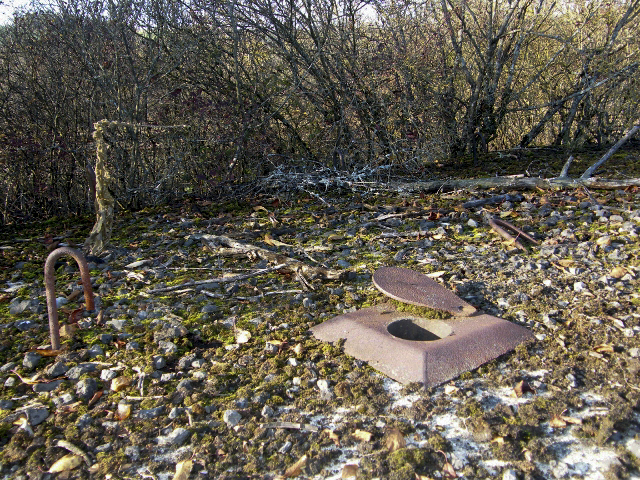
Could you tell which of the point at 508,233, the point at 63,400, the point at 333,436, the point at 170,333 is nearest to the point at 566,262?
the point at 508,233

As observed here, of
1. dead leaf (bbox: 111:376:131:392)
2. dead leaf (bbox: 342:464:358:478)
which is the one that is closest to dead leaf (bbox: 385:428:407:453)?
dead leaf (bbox: 342:464:358:478)

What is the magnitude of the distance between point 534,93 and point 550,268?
5.81 metres

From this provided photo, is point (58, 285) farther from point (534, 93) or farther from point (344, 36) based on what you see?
point (534, 93)

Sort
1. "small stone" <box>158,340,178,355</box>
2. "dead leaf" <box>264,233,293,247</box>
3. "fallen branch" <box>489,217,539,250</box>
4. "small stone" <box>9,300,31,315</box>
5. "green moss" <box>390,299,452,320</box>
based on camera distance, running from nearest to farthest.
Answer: "small stone" <box>158,340,178,355</box> → "green moss" <box>390,299,452,320</box> → "small stone" <box>9,300,31,315</box> → "fallen branch" <box>489,217,539,250</box> → "dead leaf" <box>264,233,293,247</box>

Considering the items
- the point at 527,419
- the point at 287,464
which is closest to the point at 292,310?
the point at 287,464

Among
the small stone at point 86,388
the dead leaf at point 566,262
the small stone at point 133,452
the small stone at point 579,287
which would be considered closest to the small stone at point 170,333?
the small stone at point 86,388

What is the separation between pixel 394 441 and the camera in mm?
2037

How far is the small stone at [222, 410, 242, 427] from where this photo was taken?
7.27 ft

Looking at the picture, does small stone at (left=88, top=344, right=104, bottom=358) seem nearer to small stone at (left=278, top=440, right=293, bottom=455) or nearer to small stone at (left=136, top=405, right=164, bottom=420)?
small stone at (left=136, top=405, right=164, bottom=420)

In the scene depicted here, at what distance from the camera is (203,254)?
4410 millimetres

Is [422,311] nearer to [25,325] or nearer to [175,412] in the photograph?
[175,412]

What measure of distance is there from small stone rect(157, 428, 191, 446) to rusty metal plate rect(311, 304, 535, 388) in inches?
37.1

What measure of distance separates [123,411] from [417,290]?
5.92ft

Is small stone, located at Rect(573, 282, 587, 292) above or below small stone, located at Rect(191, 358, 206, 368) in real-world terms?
above
